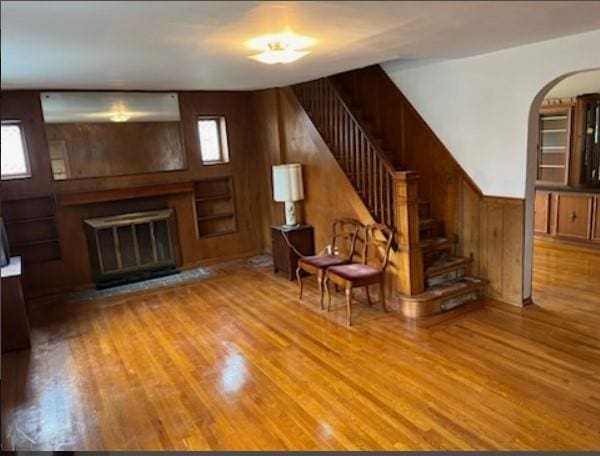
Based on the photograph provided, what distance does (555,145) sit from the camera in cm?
685

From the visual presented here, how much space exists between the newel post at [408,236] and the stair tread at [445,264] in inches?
8.3

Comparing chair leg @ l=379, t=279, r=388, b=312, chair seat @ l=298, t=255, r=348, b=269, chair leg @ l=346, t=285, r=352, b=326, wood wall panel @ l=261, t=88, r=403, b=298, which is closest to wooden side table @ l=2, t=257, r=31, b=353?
chair seat @ l=298, t=255, r=348, b=269

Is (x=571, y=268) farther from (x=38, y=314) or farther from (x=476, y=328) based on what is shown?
(x=38, y=314)

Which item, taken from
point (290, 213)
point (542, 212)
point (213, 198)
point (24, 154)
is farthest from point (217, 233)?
point (542, 212)

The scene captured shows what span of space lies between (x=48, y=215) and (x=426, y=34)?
468 cm

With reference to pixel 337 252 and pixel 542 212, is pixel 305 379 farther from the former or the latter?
pixel 542 212

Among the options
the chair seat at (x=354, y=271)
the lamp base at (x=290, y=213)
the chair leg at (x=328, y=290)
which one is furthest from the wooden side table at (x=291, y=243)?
the chair seat at (x=354, y=271)

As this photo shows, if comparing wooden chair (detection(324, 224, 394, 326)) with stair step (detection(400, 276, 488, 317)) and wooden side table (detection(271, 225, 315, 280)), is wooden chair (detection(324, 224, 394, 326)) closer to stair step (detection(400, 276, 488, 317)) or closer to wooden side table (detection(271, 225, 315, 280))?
stair step (detection(400, 276, 488, 317))

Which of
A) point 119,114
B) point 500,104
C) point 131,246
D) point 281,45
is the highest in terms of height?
point 281,45

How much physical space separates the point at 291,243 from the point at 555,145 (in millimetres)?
4388

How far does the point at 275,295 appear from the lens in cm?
514

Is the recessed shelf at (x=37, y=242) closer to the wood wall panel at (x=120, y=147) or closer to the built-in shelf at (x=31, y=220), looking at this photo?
the built-in shelf at (x=31, y=220)

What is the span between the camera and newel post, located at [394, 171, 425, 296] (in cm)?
413

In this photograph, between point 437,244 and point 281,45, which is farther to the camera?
point 437,244
